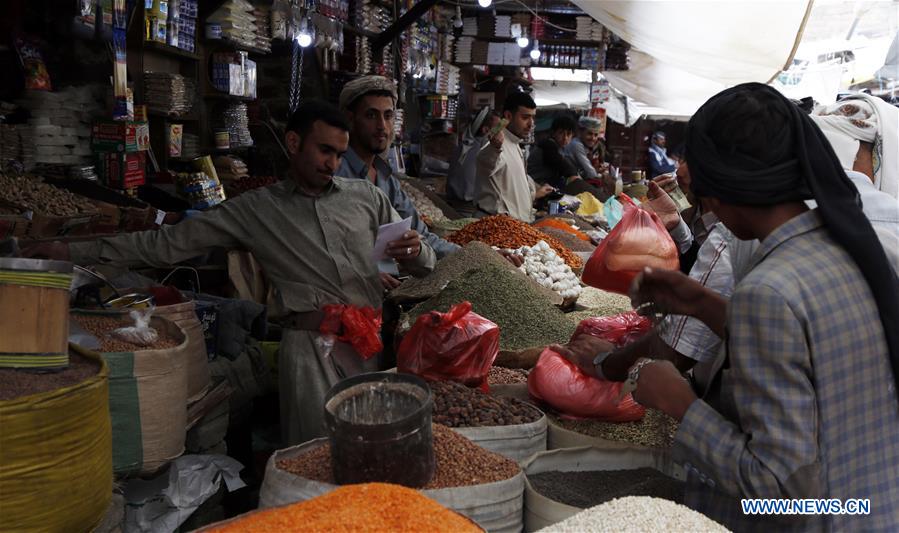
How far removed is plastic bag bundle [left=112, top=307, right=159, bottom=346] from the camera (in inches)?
81.9

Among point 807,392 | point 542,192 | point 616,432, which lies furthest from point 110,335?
point 542,192

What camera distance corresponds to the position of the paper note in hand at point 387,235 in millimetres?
2674

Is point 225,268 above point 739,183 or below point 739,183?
below

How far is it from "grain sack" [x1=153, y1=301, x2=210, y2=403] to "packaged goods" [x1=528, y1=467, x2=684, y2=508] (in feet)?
4.20

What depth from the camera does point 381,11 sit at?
23.5 feet

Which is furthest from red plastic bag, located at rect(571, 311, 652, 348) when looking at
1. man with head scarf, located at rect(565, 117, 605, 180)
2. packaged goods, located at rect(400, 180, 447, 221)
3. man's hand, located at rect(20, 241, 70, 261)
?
man with head scarf, located at rect(565, 117, 605, 180)

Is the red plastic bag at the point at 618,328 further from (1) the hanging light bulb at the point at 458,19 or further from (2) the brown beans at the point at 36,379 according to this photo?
(1) the hanging light bulb at the point at 458,19

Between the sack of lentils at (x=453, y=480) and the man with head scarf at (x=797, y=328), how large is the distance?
1.40ft

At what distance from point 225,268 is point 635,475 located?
232 cm

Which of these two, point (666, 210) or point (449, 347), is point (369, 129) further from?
point (449, 347)

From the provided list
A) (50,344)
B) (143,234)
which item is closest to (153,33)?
(143,234)

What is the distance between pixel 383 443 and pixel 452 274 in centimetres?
208

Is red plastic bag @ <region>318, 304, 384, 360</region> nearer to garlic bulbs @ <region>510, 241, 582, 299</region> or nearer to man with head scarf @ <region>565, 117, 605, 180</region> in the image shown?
garlic bulbs @ <region>510, 241, 582, 299</region>

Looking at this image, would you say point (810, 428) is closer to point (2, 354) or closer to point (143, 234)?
point (2, 354)
